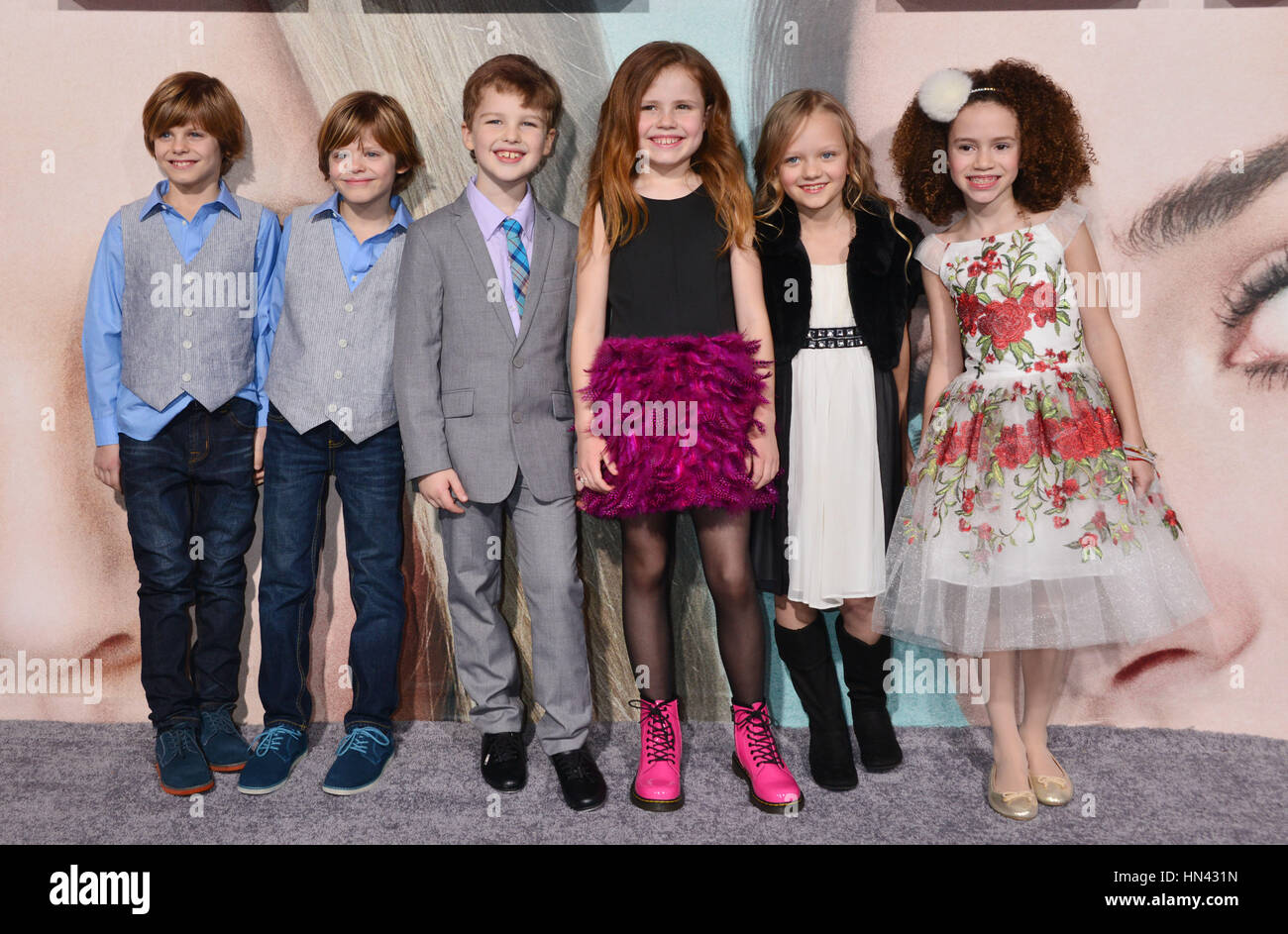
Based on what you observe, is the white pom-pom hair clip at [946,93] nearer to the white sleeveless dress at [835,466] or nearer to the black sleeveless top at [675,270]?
the white sleeveless dress at [835,466]

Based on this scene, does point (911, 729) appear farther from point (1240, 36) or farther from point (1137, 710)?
point (1240, 36)

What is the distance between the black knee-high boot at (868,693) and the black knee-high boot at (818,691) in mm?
81

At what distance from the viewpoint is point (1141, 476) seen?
7.22 ft

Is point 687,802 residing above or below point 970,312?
below

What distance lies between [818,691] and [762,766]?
25cm

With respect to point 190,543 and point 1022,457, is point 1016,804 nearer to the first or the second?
point 1022,457

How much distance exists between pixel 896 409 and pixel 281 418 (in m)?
1.57

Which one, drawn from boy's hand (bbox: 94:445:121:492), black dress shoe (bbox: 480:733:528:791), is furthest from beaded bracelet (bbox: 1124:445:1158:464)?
boy's hand (bbox: 94:445:121:492)

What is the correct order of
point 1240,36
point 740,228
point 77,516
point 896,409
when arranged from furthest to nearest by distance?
point 77,516
point 1240,36
point 896,409
point 740,228

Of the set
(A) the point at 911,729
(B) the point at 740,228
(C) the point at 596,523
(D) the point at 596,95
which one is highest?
(D) the point at 596,95

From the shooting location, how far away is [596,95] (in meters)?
2.62

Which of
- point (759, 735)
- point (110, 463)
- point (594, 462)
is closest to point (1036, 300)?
point (594, 462)

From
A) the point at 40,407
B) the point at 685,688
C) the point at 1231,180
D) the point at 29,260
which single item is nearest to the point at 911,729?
the point at 685,688

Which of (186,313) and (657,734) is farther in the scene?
(186,313)
